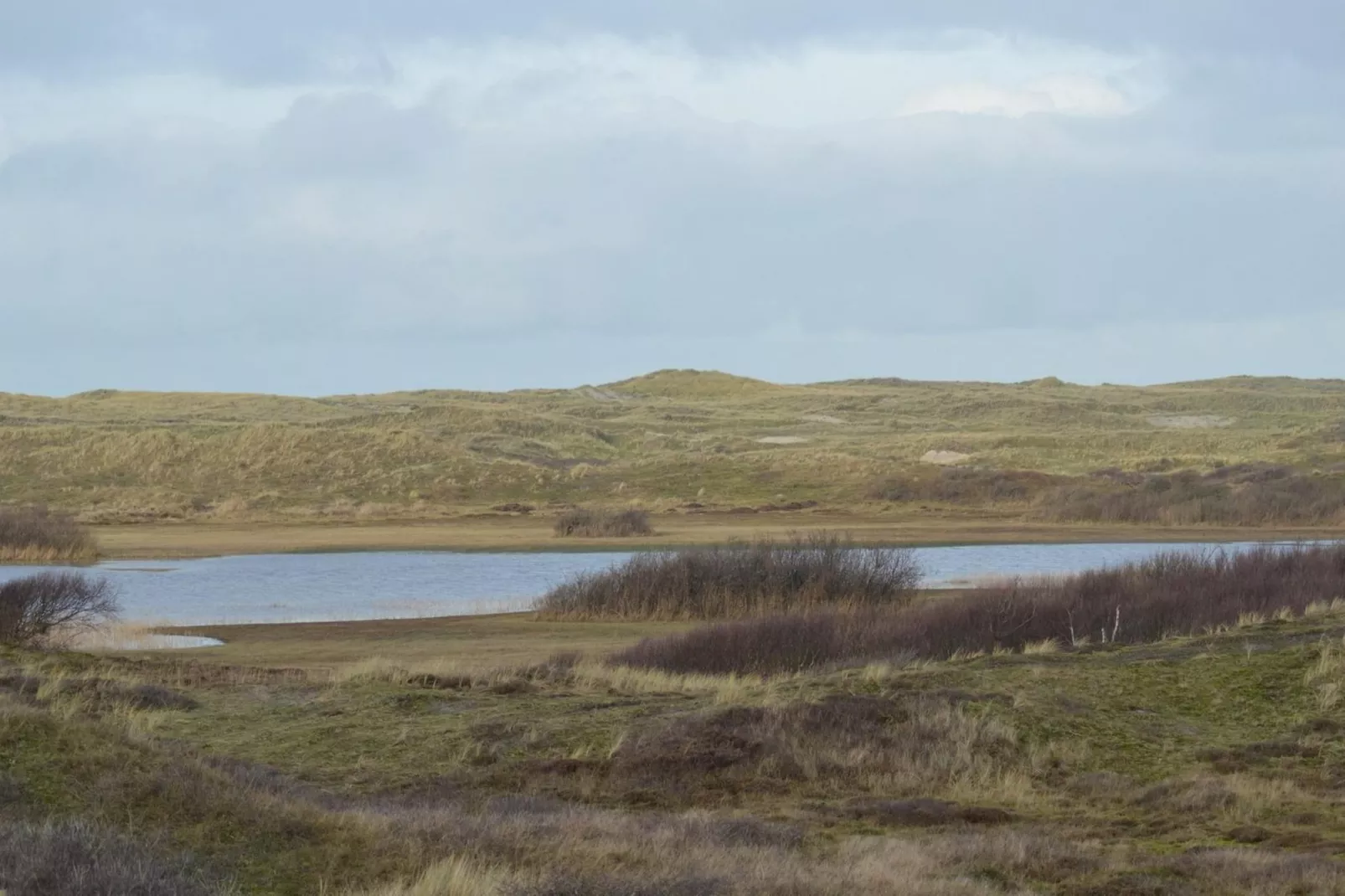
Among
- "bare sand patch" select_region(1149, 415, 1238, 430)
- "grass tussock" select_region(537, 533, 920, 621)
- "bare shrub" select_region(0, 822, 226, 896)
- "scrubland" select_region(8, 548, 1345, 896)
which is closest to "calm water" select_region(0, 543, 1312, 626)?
"grass tussock" select_region(537, 533, 920, 621)

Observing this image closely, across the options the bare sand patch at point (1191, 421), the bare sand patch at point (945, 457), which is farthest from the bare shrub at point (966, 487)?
the bare sand patch at point (1191, 421)

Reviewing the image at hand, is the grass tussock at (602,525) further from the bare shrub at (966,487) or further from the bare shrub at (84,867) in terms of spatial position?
the bare shrub at (84,867)

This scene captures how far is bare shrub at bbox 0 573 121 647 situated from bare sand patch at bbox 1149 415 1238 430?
123 m

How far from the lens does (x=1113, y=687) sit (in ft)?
59.1

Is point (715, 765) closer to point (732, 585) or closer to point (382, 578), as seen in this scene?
point (732, 585)

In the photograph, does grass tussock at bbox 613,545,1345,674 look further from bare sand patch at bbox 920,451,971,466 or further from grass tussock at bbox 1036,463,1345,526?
bare sand patch at bbox 920,451,971,466

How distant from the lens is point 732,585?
35156mm

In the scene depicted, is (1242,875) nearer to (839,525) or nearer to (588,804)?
(588,804)

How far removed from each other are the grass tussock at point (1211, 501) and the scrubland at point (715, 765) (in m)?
38.0

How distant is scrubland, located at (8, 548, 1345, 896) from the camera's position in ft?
29.1

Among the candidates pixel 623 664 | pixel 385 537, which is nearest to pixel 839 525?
pixel 385 537

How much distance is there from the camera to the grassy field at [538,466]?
70.4 meters

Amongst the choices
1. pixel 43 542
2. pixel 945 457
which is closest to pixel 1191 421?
pixel 945 457

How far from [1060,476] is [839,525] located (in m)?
20.8
